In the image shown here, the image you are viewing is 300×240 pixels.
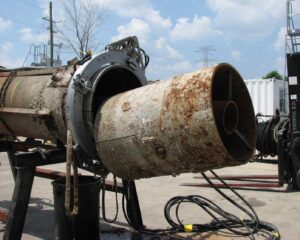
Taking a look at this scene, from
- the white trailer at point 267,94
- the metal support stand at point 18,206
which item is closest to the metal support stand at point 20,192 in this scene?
the metal support stand at point 18,206

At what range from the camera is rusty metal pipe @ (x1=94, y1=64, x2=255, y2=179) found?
2.98m

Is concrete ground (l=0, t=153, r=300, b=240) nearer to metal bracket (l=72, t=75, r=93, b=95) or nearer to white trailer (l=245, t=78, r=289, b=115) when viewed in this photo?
metal bracket (l=72, t=75, r=93, b=95)

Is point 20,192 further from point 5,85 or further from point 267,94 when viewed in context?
point 267,94

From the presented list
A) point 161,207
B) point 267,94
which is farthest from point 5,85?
point 267,94

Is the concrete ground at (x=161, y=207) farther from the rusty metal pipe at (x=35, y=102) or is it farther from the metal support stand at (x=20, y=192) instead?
the rusty metal pipe at (x=35, y=102)

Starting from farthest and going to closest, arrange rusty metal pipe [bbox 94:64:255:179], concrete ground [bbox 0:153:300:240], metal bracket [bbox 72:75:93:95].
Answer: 1. concrete ground [bbox 0:153:300:240]
2. metal bracket [bbox 72:75:93:95]
3. rusty metal pipe [bbox 94:64:255:179]

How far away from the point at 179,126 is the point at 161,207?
3.77 metres

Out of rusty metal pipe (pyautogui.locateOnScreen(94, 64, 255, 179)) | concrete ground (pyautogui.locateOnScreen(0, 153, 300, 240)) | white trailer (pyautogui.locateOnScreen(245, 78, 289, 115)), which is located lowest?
concrete ground (pyautogui.locateOnScreen(0, 153, 300, 240))

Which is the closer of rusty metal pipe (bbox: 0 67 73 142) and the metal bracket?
the metal bracket

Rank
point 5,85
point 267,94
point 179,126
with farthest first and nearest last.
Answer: point 267,94 < point 5,85 < point 179,126

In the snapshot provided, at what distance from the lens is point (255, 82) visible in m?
20.1

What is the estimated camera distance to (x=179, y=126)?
305 cm

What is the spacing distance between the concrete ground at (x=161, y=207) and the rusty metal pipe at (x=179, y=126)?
1.98m

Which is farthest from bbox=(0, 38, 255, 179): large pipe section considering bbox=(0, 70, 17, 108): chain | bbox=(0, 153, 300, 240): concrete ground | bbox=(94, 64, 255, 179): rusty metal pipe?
bbox=(0, 153, 300, 240): concrete ground
